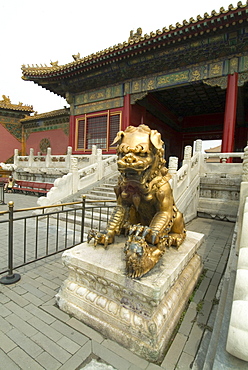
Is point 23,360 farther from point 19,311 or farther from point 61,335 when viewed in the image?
point 19,311

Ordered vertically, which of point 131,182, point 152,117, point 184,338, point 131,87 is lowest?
point 184,338

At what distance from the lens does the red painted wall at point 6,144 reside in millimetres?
18984

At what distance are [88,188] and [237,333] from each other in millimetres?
7386

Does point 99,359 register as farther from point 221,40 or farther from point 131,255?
point 221,40

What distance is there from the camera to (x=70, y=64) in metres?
10.4

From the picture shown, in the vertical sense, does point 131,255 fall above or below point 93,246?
above

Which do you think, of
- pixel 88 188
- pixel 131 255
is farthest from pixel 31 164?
pixel 131 255

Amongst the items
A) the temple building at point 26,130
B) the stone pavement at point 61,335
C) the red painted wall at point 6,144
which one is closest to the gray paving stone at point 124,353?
the stone pavement at point 61,335

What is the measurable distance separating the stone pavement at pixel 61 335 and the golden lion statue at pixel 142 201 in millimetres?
751

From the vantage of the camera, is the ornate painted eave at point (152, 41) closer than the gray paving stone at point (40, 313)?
No

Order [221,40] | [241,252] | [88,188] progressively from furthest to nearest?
1. [88,188]
2. [221,40]
3. [241,252]

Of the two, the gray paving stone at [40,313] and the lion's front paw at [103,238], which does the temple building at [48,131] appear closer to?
the lion's front paw at [103,238]

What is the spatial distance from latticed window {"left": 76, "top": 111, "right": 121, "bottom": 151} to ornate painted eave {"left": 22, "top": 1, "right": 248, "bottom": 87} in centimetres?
252

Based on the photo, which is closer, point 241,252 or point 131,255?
point 131,255
